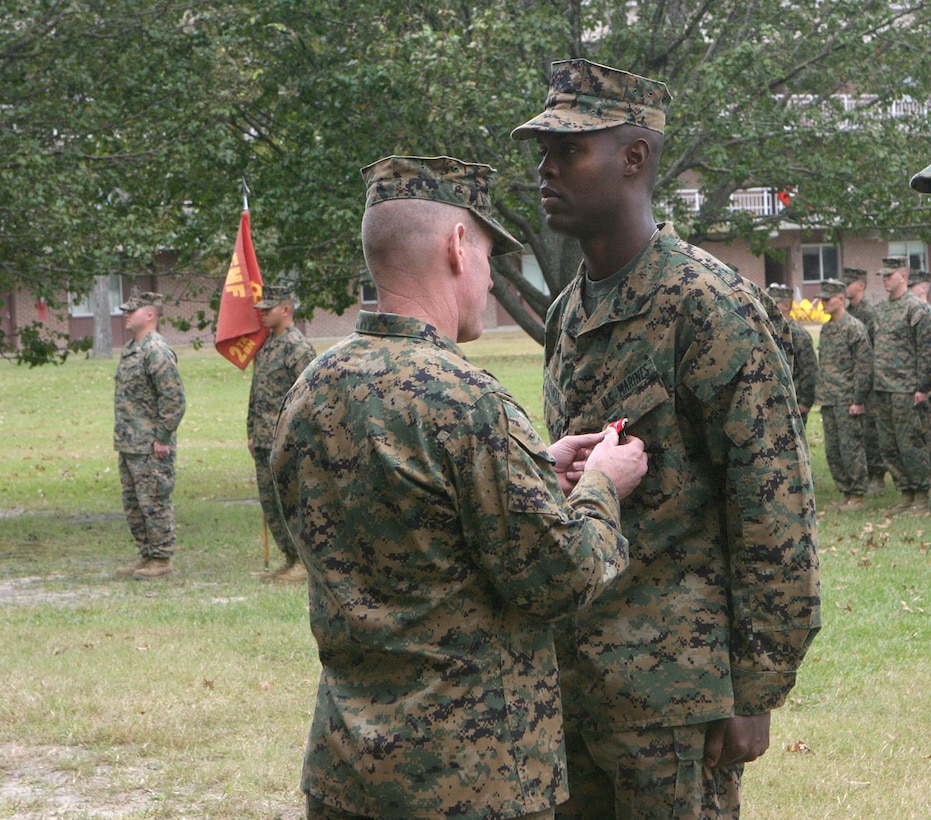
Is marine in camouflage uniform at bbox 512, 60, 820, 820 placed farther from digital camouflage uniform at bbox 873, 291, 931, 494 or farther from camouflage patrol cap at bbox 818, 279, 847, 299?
camouflage patrol cap at bbox 818, 279, 847, 299

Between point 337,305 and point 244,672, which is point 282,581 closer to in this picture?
point 244,672

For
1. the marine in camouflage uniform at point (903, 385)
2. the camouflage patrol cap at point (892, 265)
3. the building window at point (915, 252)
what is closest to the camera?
the marine in camouflage uniform at point (903, 385)

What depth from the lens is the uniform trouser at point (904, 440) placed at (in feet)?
42.8

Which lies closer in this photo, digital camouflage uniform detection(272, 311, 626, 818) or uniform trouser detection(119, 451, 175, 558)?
digital camouflage uniform detection(272, 311, 626, 818)

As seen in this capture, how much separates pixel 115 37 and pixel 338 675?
35.7 ft

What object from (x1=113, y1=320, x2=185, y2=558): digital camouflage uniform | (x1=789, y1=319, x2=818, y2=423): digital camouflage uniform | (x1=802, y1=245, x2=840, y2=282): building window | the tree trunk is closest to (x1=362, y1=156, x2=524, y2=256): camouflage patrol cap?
(x1=113, y1=320, x2=185, y2=558): digital camouflage uniform

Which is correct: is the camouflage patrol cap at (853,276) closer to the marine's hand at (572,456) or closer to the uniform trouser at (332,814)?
the marine's hand at (572,456)

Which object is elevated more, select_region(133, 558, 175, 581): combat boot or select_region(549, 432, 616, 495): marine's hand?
select_region(549, 432, 616, 495): marine's hand

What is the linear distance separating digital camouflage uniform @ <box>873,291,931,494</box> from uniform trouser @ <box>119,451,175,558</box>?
24.9ft

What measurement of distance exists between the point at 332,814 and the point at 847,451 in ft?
38.8

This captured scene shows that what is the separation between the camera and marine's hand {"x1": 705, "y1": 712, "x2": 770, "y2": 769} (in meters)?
3.07

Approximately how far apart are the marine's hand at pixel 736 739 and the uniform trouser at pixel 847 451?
36.4 feet

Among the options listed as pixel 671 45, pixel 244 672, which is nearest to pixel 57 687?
pixel 244 672

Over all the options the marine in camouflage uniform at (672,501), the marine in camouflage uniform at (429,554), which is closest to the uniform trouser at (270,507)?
the marine in camouflage uniform at (672,501)
